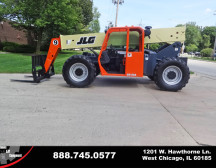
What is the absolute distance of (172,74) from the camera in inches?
304

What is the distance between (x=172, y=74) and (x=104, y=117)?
13.3ft

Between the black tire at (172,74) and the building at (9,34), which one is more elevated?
the building at (9,34)

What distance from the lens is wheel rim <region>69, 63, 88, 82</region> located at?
26.2 feet

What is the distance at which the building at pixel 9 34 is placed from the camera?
33.4m

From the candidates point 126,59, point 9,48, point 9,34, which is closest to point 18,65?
point 126,59

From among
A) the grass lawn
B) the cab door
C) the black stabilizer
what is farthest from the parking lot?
the grass lawn

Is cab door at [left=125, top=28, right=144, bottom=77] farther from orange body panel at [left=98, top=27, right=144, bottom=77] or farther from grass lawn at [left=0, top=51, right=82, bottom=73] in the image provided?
grass lawn at [left=0, top=51, right=82, bottom=73]

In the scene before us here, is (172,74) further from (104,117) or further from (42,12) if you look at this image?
(42,12)

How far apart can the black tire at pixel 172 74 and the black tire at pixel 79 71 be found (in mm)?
2437

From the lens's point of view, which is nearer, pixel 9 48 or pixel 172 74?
pixel 172 74

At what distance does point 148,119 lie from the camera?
4.65 m

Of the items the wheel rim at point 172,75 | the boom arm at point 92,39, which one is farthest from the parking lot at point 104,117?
the boom arm at point 92,39

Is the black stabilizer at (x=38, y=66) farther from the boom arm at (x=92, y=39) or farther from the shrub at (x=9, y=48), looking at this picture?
the shrub at (x=9, y=48)

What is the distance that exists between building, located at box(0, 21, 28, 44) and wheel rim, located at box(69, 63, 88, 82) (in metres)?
29.7
